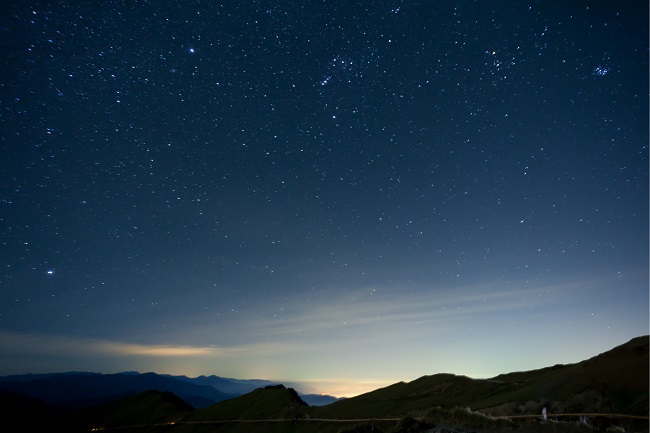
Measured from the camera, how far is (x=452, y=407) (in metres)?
38.2

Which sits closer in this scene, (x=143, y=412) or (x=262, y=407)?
(x=262, y=407)

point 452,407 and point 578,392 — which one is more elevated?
point 578,392

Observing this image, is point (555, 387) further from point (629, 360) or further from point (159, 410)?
point (159, 410)

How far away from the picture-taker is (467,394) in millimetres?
47062

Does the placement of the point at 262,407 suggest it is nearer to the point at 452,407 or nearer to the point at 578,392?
the point at 452,407

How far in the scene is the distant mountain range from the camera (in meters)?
17.0

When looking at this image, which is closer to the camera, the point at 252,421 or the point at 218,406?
the point at 252,421

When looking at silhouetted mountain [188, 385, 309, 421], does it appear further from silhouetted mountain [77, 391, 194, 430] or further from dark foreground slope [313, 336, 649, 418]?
dark foreground slope [313, 336, 649, 418]

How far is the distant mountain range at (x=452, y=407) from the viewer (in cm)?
1697

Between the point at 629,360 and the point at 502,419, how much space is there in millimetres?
18505

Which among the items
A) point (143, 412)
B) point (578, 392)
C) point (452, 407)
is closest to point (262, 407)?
point (452, 407)

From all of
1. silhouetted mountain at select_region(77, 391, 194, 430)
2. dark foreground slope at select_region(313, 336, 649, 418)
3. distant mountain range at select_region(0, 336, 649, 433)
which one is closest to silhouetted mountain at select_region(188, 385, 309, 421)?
distant mountain range at select_region(0, 336, 649, 433)

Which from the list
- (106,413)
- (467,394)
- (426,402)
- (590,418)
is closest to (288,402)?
(426,402)

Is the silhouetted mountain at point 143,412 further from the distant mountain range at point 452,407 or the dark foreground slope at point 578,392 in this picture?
the dark foreground slope at point 578,392
